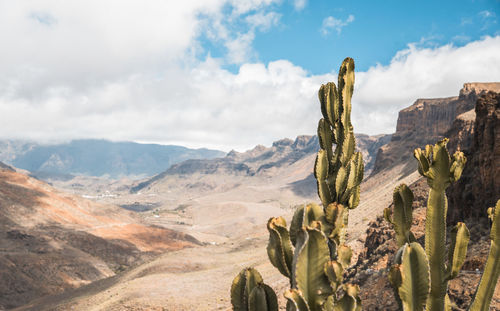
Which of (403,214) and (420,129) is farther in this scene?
(420,129)

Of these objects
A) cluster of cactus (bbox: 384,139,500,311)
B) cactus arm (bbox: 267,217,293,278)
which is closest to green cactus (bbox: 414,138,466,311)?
cluster of cactus (bbox: 384,139,500,311)

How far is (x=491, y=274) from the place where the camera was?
3.72 m

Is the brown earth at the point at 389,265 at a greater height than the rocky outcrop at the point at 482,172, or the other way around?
the rocky outcrop at the point at 482,172

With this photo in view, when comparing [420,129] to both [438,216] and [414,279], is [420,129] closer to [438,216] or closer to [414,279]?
[438,216]

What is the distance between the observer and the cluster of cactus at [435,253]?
3.45 metres

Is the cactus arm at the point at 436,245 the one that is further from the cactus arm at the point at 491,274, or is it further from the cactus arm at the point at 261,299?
the cactus arm at the point at 261,299

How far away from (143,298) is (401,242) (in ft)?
64.3

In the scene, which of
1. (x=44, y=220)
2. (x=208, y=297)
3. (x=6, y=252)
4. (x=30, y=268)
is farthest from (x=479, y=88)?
(x=44, y=220)

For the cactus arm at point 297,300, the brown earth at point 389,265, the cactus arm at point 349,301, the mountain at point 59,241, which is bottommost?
the mountain at point 59,241

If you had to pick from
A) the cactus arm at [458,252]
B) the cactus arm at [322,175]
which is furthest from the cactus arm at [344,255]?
the cactus arm at [458,252]

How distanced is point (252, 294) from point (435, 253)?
7.28 ft

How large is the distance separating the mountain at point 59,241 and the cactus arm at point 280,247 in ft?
129

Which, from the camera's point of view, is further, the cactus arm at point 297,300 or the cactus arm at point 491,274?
the cactus arm at point 491,274

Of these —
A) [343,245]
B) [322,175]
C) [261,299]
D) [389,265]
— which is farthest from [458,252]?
[389,265]
